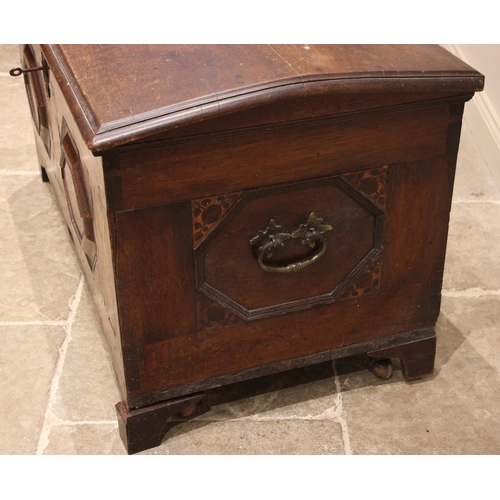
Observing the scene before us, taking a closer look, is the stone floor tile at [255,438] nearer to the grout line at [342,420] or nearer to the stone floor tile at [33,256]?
the grout line at [342,420]

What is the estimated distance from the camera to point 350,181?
6.30 ft

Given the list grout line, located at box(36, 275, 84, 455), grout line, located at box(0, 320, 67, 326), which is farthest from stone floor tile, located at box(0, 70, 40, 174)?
grout line, located at box(0, 320, 67, 326)

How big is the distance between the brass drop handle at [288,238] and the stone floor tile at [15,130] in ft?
5.14

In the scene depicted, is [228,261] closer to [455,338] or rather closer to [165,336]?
[165,336]

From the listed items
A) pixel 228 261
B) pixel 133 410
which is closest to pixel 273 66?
pixel 228 261

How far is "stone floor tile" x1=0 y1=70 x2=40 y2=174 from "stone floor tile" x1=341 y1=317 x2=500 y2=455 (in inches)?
63.0

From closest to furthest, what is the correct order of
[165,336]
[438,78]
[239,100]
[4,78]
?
[239,100] → [438,78] → [165,336] → [4,78]

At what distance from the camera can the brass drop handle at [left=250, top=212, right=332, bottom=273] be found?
1906 mm

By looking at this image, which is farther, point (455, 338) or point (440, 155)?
point (455, 338)

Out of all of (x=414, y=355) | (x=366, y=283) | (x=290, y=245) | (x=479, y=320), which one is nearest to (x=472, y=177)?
(x=479, y=320)

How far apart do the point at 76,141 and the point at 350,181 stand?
0.63 meters

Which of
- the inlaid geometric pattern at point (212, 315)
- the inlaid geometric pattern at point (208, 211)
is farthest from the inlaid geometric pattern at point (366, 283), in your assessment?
the inlaid geometric pattern at point (208, 211)

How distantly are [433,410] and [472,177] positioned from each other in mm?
1253

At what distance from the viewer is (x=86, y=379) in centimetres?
230
